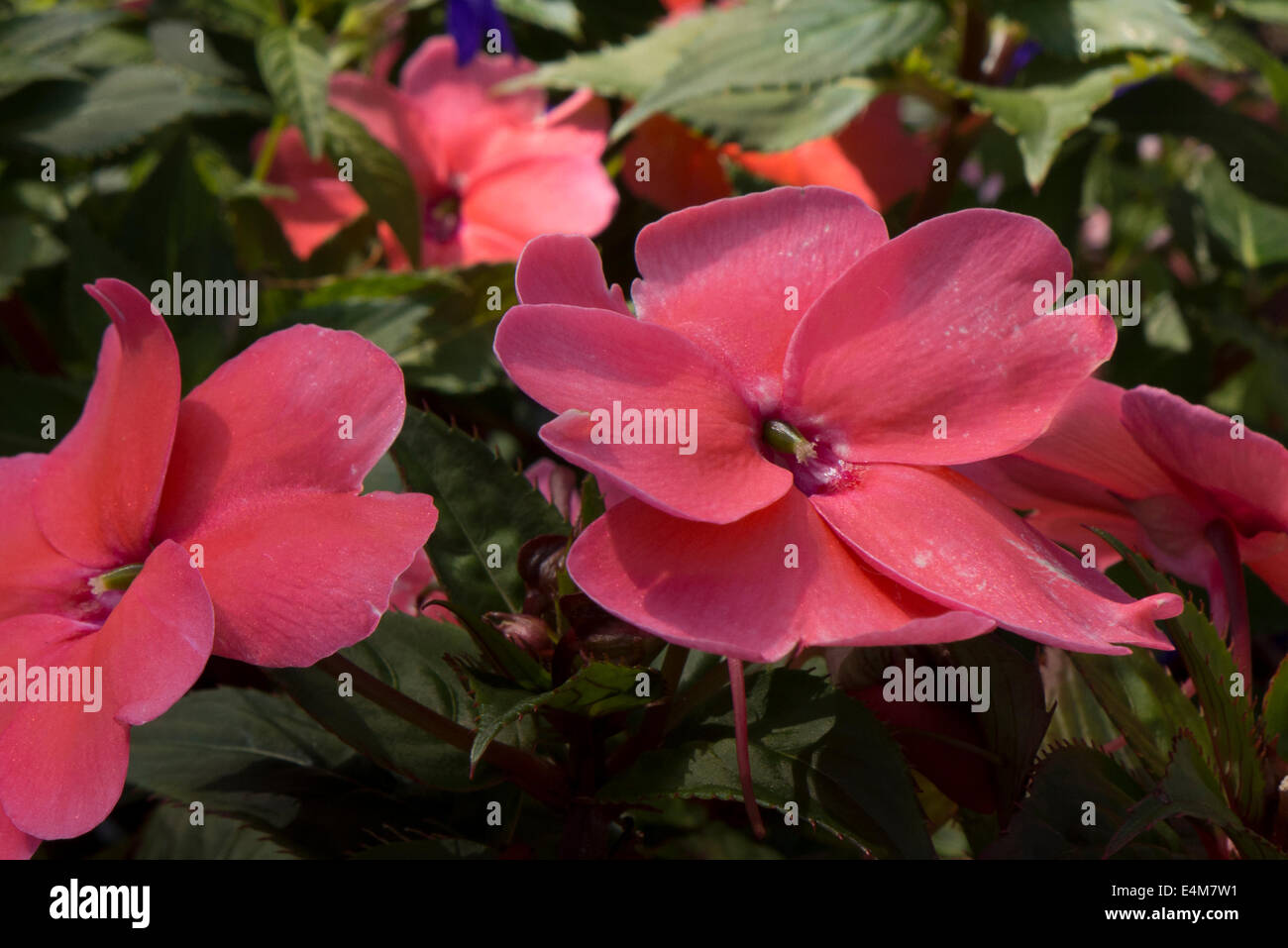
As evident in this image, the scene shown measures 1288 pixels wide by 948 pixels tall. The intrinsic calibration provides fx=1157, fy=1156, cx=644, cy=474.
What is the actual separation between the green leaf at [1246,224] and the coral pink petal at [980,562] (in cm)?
78

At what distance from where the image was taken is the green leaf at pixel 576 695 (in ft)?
1.27

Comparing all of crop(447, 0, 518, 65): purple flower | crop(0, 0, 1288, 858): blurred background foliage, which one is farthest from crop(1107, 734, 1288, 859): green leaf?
crop(447, 0, 518, 65): purple flower

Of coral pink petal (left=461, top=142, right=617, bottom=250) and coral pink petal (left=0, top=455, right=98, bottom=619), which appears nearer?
coral pink petal (left=0, top=455, right=98, bottom=619)

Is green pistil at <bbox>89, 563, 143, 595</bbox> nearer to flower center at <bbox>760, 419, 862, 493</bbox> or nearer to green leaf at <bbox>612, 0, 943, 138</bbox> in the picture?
flower center at <bbox>760, 419, 862, 493</bbox>

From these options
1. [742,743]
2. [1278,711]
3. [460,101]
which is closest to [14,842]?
[742,743]

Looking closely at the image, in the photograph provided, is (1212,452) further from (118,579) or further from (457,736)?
(118,579)

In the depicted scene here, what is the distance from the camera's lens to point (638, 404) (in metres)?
0.37

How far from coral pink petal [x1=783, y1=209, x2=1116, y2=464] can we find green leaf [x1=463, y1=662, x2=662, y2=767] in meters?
0.11

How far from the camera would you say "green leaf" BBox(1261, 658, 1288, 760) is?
1.44 feet

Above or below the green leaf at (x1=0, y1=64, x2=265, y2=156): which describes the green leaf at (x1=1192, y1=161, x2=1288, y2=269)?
below
